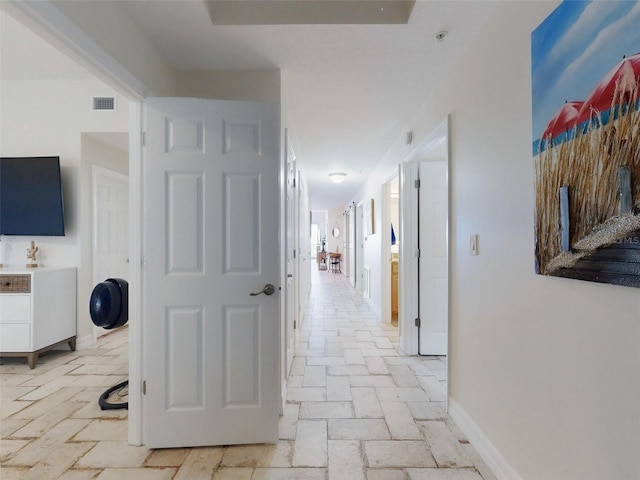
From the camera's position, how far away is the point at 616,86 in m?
0.93

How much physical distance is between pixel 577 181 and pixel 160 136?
201cm

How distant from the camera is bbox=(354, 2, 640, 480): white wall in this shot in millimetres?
1006

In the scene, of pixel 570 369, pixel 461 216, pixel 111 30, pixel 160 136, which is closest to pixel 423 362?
pixel 461 216

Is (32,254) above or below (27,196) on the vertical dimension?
below

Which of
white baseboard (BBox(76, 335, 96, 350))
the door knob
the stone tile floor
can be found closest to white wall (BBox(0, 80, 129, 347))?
white baseboard (BBox(76, 335, 96, 350))

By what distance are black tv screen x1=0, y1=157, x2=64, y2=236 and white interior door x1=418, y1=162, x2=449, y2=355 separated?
3931 millimetres

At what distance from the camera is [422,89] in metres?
2.41

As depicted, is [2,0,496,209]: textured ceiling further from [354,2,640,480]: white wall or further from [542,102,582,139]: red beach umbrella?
[542,102,582,139]: red beach umbrella

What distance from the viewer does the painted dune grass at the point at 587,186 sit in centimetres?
90

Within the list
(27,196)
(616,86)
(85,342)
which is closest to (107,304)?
(85,342)

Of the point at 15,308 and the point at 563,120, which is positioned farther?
the point at 15,308

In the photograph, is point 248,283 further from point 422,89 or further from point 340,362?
point 422,89

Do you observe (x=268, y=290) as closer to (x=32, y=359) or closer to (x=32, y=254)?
(x=32, y=359)

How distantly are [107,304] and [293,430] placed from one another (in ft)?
5.27
